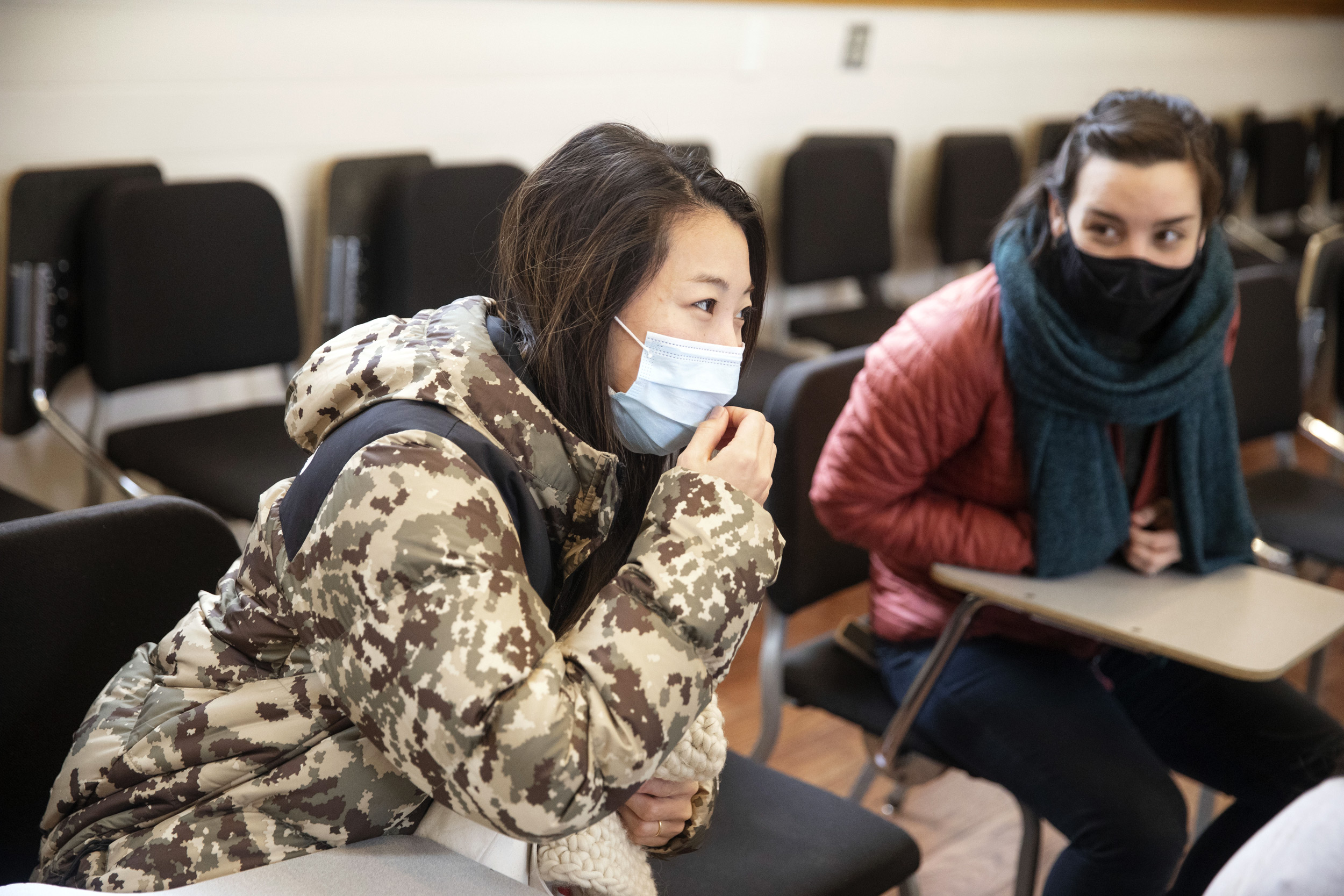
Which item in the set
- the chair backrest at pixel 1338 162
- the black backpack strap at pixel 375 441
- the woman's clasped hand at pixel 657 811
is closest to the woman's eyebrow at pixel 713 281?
the black backpack strap at pixel 375 441

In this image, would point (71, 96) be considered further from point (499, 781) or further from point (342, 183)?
point (499, 781)

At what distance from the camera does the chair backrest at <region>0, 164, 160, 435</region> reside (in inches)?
83.0

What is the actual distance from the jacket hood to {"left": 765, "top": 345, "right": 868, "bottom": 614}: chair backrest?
67cm

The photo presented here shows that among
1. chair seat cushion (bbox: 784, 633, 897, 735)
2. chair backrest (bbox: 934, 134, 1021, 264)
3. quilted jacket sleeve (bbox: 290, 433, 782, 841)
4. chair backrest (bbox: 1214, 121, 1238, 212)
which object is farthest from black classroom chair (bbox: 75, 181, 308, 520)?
chair backrest (bbox: 1214, 121, 1238, 212)

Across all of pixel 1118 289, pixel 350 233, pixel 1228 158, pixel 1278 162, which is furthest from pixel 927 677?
pixel 1278 162

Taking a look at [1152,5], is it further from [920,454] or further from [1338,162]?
[920,454]

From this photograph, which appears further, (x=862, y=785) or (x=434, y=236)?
(x=434, y=236)

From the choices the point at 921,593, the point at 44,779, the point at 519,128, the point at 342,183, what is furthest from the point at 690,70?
the point at 44,779

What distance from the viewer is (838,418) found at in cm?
175

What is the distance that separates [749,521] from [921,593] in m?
0.78

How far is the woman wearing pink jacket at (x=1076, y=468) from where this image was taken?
61.4 inches

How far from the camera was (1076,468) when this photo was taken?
5.24ft

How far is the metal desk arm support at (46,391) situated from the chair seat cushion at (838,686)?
120 centimetres

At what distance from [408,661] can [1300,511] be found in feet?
7.27
